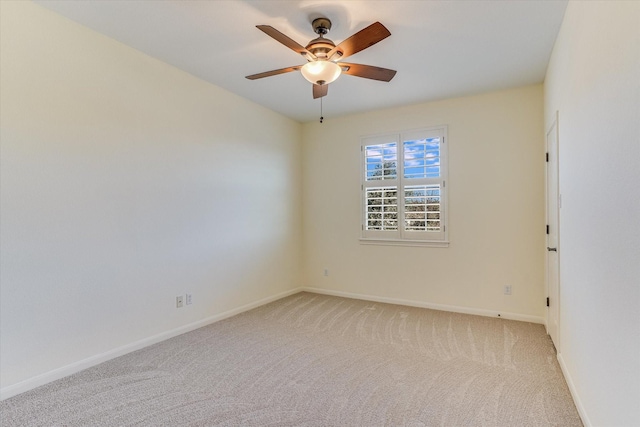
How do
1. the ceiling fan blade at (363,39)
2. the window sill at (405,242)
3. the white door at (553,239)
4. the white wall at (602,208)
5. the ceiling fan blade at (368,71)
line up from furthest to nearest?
the window sill at (405,242)
the white door at (553,239)
the ceiling fan blade at (368,71)
the ceiling fan blade at (363,39)
the white wall at (602,208)

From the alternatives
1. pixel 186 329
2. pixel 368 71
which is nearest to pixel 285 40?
pixel 368 71

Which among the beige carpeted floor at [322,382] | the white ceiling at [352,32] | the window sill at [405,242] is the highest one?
the white ceiling at [352,32]

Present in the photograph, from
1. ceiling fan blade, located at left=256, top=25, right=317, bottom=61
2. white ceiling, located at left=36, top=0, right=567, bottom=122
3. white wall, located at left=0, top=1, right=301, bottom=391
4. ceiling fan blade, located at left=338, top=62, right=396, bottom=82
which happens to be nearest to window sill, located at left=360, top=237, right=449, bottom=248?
white wall, located at left=0, top=1, right=301, bottom=391

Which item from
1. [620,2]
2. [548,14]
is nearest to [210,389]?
[620,2]

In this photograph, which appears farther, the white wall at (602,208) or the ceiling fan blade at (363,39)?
the ceiling fan blade at (363,39)

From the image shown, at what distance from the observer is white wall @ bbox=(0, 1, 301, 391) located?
2279 mm

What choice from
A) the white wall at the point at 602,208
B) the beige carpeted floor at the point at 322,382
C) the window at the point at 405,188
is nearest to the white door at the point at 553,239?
the beige carpeted floor at the point at 322,382

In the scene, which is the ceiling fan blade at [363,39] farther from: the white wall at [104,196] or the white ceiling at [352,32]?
the white wall at [104,196]

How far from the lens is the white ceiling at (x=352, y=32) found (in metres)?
2.33

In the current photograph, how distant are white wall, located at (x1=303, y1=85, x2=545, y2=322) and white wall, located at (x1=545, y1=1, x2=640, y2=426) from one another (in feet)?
4.36

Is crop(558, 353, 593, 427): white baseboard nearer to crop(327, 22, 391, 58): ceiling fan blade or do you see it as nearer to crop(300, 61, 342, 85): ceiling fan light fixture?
crop(327, 22, 391, 58): ceiling fan blade

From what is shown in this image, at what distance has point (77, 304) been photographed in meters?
2.56

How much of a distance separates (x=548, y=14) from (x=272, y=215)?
360cm

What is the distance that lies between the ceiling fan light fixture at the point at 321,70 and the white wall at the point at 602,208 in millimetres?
1475
